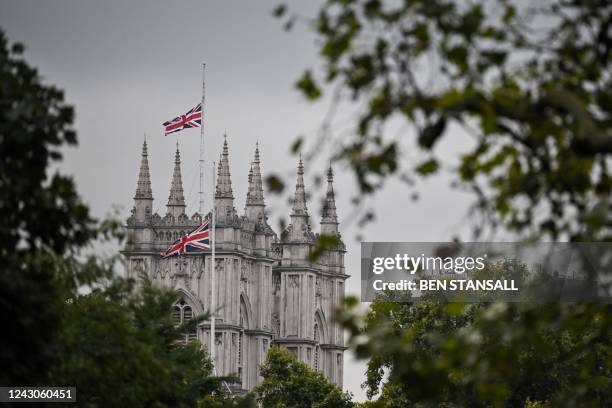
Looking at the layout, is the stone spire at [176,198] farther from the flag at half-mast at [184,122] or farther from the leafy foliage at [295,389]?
the flag at half-mast at [184,122]

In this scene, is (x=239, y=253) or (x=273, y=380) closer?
(x=273, y=380)

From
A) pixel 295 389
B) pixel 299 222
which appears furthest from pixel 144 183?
pixel 295 389

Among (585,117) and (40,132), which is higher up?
(40,132)

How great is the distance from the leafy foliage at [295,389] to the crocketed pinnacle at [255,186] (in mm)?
23169

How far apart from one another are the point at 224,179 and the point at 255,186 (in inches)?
268

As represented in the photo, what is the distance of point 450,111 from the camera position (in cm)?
1889

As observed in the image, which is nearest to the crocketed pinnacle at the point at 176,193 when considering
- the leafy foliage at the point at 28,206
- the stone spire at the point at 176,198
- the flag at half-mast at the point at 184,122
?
the stone spire at the point at 176,198

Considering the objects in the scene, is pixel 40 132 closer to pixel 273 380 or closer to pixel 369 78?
pixel 369 78

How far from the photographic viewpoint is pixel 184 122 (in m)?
110

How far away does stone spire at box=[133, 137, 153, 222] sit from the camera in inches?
5664

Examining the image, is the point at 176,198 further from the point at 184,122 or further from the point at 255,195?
the point at 184,122

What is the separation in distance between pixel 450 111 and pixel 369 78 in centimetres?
105

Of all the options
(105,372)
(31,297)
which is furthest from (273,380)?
(31,297)

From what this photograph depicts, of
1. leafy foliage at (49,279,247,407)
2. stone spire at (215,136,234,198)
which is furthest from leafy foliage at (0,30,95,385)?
stone spire at (215,136,234,198)
